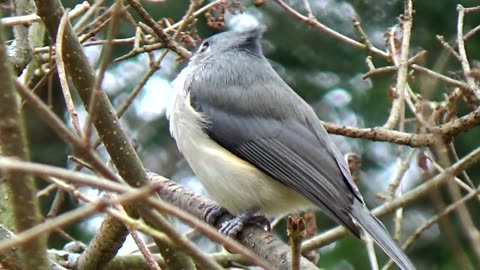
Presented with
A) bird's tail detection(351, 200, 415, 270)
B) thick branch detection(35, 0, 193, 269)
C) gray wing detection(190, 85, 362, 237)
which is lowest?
bird's tail detection(351, 200, 415, 270)

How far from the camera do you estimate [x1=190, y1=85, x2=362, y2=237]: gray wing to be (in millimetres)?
3852

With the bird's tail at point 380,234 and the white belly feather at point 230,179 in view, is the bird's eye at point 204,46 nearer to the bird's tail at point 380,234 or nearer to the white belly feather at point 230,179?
the white belly feather at point 230,179

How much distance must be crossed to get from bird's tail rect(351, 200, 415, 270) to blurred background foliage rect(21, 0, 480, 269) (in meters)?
3.02

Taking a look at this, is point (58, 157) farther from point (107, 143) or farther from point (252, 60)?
point (107, 143)

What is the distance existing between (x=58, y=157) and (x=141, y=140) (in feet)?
2.18

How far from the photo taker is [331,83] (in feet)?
23.9

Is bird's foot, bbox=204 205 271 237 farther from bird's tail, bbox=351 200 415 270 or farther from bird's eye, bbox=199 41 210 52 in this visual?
bird's eye, bbox=199 41 210 52

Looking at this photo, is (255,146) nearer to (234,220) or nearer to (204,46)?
(234,220)

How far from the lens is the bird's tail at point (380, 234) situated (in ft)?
10.7

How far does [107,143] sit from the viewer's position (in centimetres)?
249

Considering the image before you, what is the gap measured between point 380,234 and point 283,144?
31.1 inches

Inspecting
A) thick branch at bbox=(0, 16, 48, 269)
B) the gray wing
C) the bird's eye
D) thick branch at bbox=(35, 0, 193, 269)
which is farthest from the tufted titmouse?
thick branch at bbox=(0, 16, 48, 269)

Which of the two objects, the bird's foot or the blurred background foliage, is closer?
the bird's foot

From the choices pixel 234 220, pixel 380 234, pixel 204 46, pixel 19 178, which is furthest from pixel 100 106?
pixel 204 46
